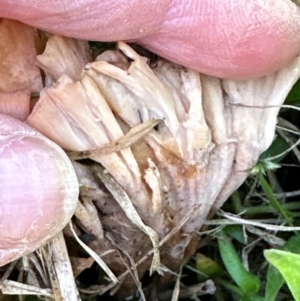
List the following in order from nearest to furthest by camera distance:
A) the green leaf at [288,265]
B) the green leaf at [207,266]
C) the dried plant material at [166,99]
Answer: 1. the green leaf at [288,265]
2. the dried plant material at [166,99]
3. the green leaf at [207,266]

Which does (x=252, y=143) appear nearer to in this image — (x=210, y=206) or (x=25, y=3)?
(x=210, y=206)

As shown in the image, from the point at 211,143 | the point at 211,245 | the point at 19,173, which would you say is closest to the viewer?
the point at 19,173

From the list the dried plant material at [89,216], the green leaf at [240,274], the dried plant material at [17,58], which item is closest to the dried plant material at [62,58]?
the dried plant material at [17,58]

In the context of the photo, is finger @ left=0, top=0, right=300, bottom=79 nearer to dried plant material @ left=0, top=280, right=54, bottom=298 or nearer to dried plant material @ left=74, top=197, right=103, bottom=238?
dried plant material @ left=74, top=197, right=103, bottom=238

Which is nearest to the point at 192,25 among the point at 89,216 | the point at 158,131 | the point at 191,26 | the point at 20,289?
the point at 191,26

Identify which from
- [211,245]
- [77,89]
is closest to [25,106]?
[77,89]

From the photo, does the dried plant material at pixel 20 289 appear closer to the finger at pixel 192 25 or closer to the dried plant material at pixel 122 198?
the dried plant material at pixel 122 198
